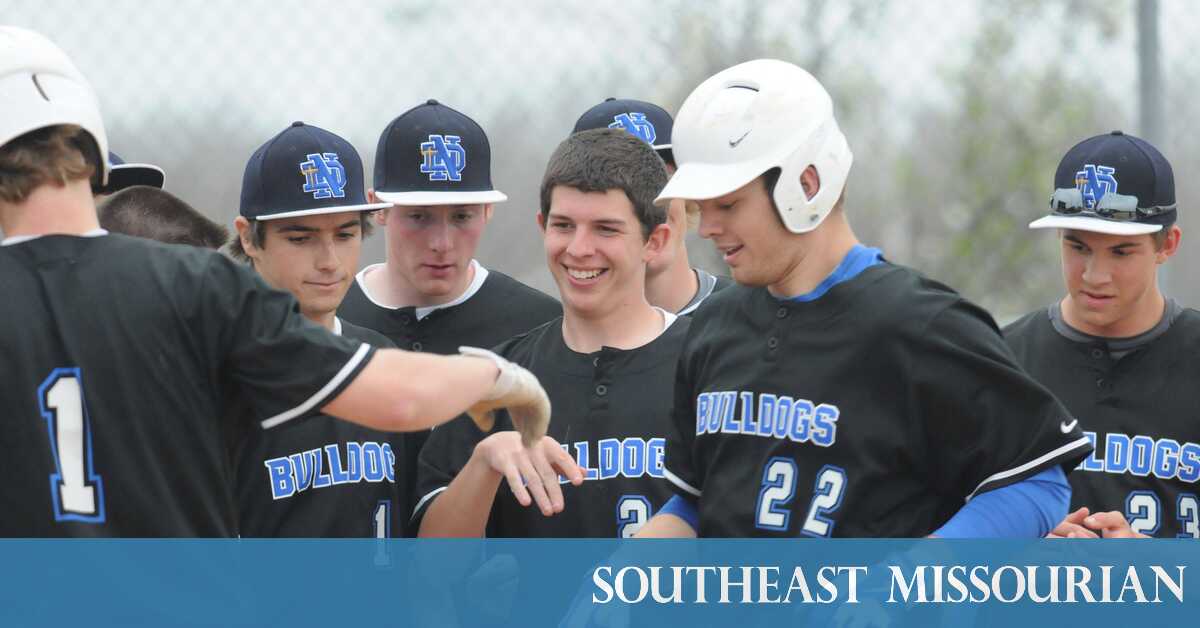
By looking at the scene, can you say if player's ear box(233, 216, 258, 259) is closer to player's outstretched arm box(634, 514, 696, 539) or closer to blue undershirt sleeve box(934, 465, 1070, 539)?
player's outstretched arm box(634, 514, 696, 539)

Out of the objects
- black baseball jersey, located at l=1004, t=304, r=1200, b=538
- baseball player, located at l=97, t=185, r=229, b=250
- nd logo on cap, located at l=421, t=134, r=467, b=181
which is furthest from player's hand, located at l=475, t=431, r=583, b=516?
black baseball jersey, located at l=1004, t=304, r=1200, b=538

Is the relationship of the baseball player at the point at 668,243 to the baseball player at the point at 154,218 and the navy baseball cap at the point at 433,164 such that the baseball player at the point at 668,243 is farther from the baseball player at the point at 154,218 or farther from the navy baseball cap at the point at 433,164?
the baseball player at the point at 154,218

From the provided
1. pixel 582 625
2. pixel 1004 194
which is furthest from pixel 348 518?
pixel 1004 194

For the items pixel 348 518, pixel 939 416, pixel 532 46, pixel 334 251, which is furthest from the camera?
pixel 532 46

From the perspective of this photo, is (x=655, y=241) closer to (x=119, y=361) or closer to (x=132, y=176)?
(x=119, y=361)

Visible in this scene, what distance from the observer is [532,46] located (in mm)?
6129

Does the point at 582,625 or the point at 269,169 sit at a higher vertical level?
the point at 269,169

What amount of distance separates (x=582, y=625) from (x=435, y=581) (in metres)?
0.72

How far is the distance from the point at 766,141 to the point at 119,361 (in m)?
1.46

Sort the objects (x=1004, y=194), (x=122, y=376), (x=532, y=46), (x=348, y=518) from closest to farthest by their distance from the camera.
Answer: (x=122, y=376) < (x=348, y=518) < (x=532, y=46) < (x=1004, y=194)

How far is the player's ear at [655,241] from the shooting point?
4.08 meters

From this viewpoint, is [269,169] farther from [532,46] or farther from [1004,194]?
[1004,194]

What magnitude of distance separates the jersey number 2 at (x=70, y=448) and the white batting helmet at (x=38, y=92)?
467 millimetres

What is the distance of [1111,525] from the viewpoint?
3.78 metres
